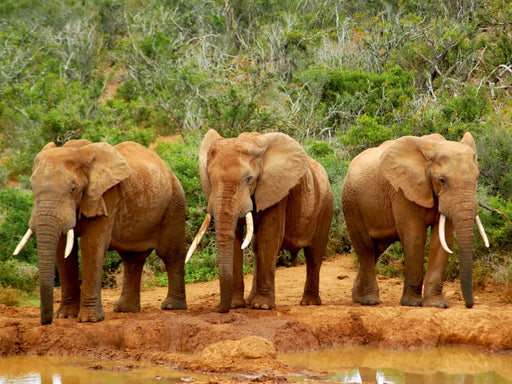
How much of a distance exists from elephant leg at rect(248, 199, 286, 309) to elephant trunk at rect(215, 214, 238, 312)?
77 centimetres

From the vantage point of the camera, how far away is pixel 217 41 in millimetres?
23203

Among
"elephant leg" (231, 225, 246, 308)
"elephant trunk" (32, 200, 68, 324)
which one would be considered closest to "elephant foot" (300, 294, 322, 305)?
"elephant leg" (231, 225, 246, 308)

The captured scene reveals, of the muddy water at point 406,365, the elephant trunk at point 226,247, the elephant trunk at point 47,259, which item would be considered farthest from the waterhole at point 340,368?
the elephant trunk at point 226,247

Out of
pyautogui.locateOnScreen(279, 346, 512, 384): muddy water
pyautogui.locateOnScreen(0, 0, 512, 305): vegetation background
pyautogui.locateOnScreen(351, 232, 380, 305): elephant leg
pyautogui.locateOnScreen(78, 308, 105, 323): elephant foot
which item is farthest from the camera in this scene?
pyautogui.locateOnScreen(0, 0, 512, 305): vegetation background

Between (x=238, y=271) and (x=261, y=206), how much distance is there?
0.71 metres

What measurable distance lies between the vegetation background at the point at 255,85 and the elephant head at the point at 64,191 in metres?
2.65

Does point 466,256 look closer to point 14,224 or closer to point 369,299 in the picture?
point 369,299

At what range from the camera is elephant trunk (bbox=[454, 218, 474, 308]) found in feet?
30.5

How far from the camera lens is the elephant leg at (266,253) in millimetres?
9680

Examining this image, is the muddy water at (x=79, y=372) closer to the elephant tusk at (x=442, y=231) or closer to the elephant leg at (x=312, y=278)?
the elephant leg at (x=312, y=278)

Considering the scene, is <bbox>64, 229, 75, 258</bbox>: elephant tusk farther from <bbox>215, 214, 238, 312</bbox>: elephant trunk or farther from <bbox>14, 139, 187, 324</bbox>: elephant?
<bbox>215, 214, 238, 312</bbox>: elephant trunk

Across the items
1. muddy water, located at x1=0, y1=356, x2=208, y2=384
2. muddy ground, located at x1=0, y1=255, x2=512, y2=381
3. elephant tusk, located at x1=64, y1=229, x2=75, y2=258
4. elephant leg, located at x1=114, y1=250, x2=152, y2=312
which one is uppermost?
elephant tusk, located at x1=64, y1=229, x2=75, y2=258

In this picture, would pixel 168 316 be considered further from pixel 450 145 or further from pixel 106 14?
pixel 106 14

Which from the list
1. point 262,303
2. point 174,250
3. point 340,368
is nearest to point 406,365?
point 340,368
